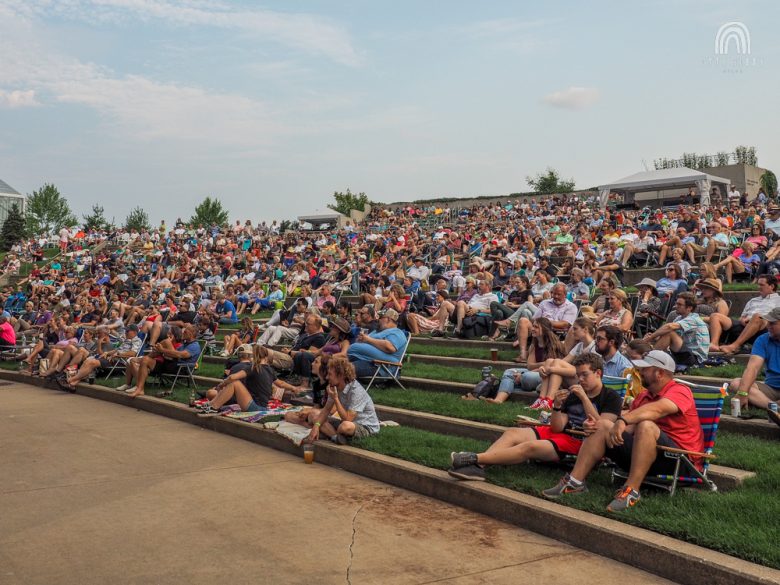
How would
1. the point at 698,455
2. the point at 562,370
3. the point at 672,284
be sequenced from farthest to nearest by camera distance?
the point at 672,284 < the point at 562,370 < the point at 698,455

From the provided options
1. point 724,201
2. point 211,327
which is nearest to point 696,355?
point 211,327

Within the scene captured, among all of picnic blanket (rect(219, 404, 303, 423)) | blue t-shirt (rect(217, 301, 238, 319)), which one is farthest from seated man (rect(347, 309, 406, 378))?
blue t-shirt (rect(217, 301, 238, 319))

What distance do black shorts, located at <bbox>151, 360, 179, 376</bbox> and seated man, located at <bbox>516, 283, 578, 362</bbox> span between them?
236 inches

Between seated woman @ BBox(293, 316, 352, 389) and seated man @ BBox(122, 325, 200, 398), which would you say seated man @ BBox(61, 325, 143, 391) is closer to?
seated man @ BBox(122, 325, 200, 398)

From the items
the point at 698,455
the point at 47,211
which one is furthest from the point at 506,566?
the point at 47,211

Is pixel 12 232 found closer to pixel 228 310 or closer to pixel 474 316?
pixel 228 310

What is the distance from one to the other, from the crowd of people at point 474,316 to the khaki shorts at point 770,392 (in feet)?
0.07

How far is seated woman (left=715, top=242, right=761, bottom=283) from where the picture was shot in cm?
1287

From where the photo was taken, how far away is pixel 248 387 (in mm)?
10422

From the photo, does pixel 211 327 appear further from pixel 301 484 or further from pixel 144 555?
pixel 144 555

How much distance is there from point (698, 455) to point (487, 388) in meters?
3.94

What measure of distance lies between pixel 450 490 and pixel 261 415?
409 cm

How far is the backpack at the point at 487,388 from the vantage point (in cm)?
919

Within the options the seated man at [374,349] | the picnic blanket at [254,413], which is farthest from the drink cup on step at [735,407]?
the picnic blanket at [254,413]
